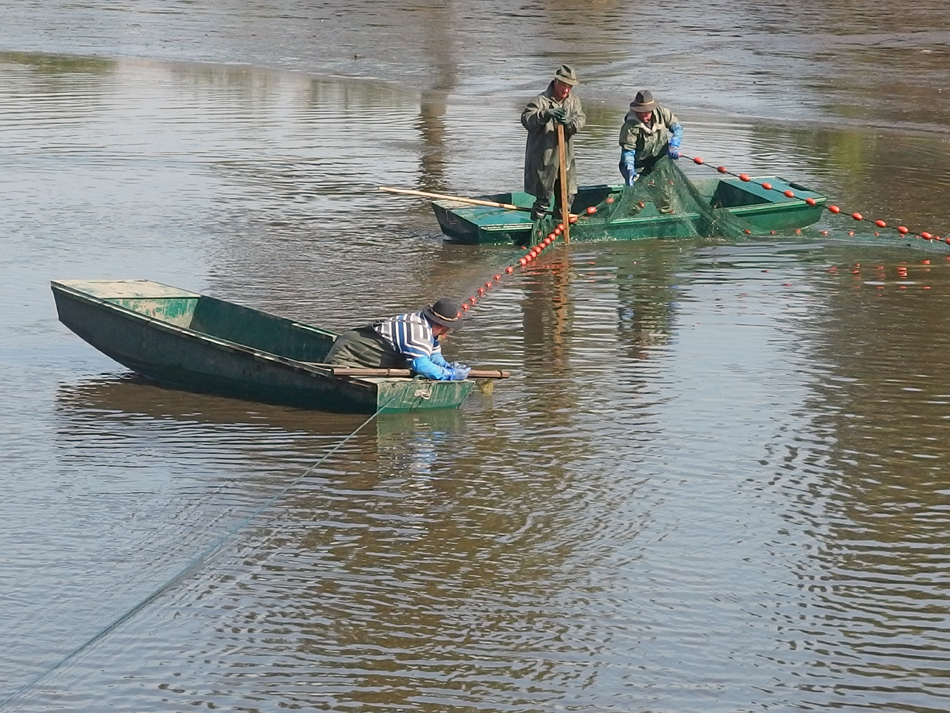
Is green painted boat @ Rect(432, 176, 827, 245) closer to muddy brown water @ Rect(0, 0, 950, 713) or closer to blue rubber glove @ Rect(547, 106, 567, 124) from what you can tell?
muddy brown water @ Rect(0, 0, 950, 713)

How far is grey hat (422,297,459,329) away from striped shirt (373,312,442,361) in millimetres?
113

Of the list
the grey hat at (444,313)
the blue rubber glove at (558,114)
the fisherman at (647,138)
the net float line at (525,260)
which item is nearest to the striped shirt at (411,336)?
the grey hat at (444,313)

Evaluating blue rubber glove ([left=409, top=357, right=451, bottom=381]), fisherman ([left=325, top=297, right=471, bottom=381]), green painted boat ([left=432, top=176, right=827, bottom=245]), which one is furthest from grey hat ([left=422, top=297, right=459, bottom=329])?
green painted boat ([left=432, top=176, right=827, bottom=245])

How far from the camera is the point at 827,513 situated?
9.26m

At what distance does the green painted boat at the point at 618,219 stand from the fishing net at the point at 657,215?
1 centimetres

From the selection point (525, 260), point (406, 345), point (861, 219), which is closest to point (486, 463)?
point (406, 345)

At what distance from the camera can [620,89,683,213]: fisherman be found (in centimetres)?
1598

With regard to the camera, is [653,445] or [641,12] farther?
[641,12]

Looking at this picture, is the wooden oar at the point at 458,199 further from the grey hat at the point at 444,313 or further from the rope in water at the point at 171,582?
the rope in water at the point at 171,582

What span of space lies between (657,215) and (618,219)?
42cm

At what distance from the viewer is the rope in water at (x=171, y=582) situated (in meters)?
7.16

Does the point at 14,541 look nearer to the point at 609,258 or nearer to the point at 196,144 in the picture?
the point at 609,258

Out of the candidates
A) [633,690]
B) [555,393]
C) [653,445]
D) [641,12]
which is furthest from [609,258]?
[641,12]

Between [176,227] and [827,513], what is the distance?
931 centimetres
